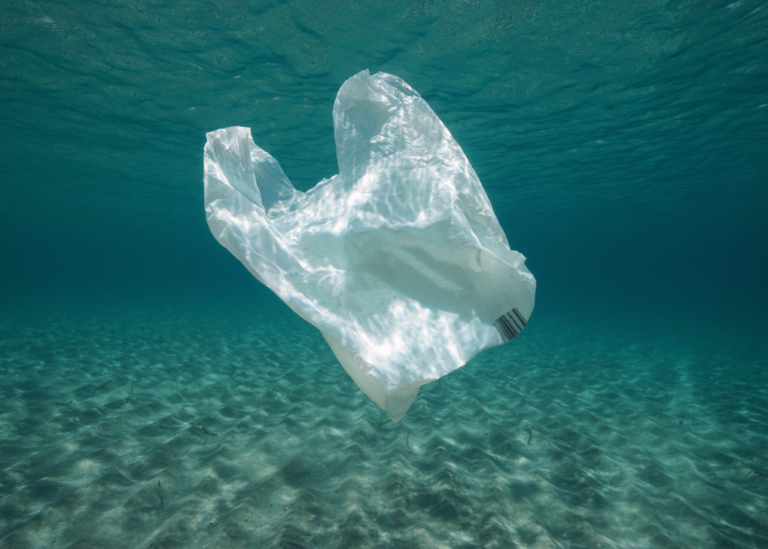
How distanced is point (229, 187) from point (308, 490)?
2754 millimetres

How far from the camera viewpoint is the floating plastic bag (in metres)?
2.25

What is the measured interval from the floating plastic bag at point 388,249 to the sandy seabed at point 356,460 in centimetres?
157

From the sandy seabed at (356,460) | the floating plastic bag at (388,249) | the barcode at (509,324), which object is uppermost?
the floating plastic bag at (388,249)

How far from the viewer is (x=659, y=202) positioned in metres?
27.3

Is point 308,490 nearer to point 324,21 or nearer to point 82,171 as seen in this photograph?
point 324,21

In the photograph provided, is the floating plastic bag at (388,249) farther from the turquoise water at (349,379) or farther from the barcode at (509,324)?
the turquoise water at (349,379)

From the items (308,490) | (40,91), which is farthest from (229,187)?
(40,91)

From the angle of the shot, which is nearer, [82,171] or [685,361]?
[685,361]

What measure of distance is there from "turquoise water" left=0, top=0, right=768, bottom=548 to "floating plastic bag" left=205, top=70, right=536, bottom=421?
1583 millimetres

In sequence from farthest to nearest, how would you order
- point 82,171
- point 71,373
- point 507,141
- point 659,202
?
point 659,202, point 82,171, point 507,141, point 71,373

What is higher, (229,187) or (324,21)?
(324,21)

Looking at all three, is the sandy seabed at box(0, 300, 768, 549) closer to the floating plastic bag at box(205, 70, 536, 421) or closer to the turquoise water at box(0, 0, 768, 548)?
the turquoise water at box(0, 0, 768, 548)

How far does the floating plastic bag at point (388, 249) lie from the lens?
225 cm

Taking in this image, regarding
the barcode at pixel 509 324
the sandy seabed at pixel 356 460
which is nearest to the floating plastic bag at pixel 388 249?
the barcode at pixel 509 324
